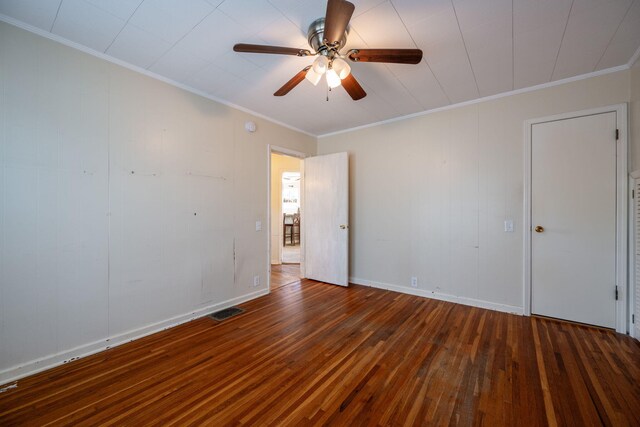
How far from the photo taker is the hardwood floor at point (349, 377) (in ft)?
4.83

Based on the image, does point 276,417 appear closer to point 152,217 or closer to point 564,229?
point 152,217

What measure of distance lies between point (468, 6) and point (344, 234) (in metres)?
2.91

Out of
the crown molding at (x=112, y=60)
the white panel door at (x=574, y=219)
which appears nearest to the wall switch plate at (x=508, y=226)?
the white panel door at (x=574, y=219)

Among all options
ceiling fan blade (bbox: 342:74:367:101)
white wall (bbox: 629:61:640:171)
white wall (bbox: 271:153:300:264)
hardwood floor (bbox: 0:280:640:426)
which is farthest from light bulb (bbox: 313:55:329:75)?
white wall (bbox: 271:153:300:264)

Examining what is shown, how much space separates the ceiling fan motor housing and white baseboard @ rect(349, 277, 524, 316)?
311 cm

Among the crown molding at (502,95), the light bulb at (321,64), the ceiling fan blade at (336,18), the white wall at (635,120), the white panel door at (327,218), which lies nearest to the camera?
the ceiling fan blade at (336,18)

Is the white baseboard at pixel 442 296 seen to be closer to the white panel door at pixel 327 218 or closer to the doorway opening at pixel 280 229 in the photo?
the white panel door at pixel 327 218

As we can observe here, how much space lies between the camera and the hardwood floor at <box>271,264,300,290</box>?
418 centimetres

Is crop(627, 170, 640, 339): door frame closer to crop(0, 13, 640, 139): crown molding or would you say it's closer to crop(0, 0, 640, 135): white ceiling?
crop(0, 13, 640, 139): crown molding

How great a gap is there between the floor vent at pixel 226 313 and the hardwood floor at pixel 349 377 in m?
0.13

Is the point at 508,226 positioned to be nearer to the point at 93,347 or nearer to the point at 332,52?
the point at 332,52

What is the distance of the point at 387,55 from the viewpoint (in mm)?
1653

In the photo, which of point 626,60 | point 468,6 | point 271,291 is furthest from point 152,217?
point 626,60

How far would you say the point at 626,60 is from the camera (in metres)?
2.26
